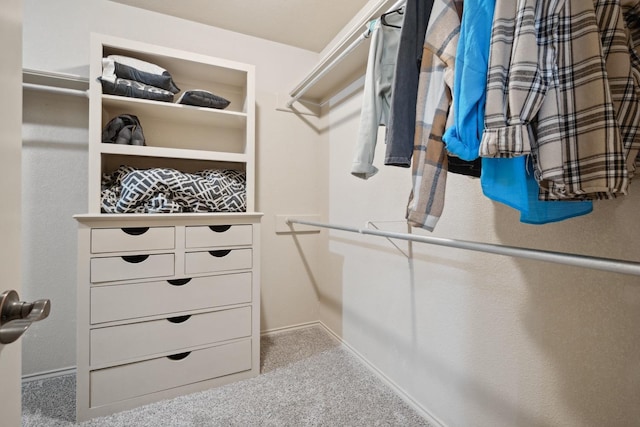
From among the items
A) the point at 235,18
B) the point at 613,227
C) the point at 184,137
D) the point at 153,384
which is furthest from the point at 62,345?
the point at 613,227

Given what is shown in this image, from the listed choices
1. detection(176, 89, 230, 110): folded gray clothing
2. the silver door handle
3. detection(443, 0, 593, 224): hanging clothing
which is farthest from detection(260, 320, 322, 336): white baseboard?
detection(443, 0, 593, 224): hanging clothing

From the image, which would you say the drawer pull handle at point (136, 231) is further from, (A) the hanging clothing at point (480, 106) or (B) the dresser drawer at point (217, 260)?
(A) the hanging clothing at point (480, 106)

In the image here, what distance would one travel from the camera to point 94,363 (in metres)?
1.29

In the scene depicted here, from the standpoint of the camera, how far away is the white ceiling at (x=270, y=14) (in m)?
1.69

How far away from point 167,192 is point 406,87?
125 centimetres

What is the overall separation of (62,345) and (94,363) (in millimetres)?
541

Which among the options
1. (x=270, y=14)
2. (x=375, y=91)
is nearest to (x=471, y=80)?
(x=375, y=91)

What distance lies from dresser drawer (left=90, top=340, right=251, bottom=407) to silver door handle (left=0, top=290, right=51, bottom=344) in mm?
1183

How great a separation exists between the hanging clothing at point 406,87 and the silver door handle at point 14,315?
2.57 ft

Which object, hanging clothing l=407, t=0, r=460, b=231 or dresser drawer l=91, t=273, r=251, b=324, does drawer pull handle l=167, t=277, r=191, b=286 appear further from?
hanging clothing l=407, t=0, r=460, b=231

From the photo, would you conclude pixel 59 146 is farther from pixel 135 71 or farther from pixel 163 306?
pixel 163 306

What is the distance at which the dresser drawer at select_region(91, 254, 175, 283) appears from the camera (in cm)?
130

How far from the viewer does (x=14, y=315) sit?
0.42 metres

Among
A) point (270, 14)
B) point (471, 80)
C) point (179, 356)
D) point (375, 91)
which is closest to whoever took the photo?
point (471, 80)
